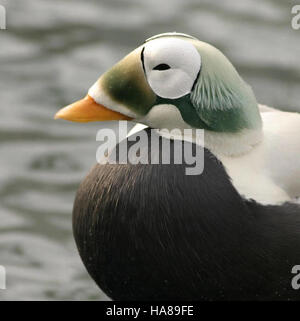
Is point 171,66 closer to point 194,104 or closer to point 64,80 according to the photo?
point 194,104

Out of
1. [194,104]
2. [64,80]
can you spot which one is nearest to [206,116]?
[194,104]

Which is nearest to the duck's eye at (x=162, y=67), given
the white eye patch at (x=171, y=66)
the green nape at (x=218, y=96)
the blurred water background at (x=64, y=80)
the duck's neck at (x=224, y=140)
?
the white eye patch at (x=171, y=66)

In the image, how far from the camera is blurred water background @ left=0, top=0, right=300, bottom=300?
5.09 meters

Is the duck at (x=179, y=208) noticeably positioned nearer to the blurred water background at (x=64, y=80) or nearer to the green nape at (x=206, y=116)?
the green nape at (x=206, y=116)

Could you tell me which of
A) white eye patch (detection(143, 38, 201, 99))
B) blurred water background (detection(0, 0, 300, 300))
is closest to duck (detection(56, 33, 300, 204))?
white eye patch (detection(143, 38, 201, 99))

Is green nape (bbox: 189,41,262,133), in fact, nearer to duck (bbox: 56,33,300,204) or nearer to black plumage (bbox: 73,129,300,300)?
duck (bbox: 56,33,300,204)

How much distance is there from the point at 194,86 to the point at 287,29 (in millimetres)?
3074

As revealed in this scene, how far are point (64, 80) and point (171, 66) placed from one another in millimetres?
2655

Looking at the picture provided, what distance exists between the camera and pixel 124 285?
13.2 feet

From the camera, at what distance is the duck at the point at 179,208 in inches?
153

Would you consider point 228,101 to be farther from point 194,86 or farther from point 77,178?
point 77,178

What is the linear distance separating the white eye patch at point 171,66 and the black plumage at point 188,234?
200 mm
